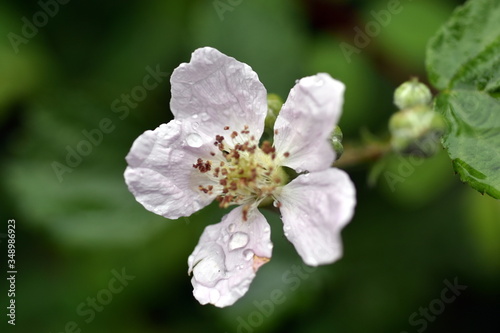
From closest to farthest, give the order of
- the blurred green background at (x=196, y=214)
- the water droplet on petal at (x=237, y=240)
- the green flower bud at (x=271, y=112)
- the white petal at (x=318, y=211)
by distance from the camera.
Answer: the white petal at (x=318, y=211), the water droplet on petal at (x=237, y=240), the green flower bud at (x=271, y=112), the blurred green background at (x=196, y=214)

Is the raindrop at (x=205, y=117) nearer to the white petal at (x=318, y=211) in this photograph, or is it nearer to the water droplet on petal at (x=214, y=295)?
the white petal at (x=318, y=211)

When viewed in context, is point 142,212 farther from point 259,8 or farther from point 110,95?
point 259,8

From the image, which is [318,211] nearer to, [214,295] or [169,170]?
[214,295]

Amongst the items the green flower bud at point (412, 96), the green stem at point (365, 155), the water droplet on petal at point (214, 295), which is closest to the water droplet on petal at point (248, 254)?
the water droplet on petal at point (214, 295)

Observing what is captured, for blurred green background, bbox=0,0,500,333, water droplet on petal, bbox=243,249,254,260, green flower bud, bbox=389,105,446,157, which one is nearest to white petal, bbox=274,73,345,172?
green flower bud, bbox=389,105,446,157

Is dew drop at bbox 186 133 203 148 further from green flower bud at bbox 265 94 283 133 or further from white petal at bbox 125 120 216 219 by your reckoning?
green flower bud at bbox 265 94 283 133

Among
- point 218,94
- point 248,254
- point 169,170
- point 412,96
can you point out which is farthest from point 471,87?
point 169,170
